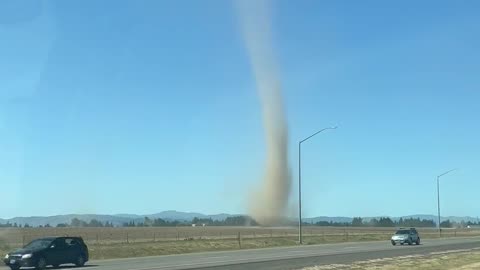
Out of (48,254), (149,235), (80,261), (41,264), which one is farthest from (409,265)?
(149,235)

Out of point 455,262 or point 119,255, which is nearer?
point 455,262

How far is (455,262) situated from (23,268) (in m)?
21.4

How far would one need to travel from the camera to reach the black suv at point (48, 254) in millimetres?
32906

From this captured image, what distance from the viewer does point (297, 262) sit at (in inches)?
1353

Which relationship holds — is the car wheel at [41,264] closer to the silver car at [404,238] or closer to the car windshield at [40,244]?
the car windshield at [40,244]

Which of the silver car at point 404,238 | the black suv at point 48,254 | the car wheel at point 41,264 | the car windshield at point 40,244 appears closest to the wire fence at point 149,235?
the silver car at point 404,238

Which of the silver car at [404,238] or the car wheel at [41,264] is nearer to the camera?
the car wheel at [41,264]

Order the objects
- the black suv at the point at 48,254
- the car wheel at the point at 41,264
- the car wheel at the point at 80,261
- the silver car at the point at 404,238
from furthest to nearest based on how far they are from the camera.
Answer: the silver car at the point at 404,238, the car wheel at the point at 80,261, the car wheel at the point at 41,264, the black suv at the point at 48,254

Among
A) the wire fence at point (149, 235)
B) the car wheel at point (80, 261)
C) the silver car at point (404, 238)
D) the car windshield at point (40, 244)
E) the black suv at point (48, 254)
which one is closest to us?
the black suv at point (48, 254)

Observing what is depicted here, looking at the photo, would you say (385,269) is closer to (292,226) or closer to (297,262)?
(297,262)

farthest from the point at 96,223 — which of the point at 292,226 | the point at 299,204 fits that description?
the point at 299,204

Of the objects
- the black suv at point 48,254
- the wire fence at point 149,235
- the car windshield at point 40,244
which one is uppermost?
the wire fence at point 149,235

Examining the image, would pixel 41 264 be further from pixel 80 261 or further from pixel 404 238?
pixel 404 238

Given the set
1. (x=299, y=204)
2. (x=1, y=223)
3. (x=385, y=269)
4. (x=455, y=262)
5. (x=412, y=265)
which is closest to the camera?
(x=385, y=269)
